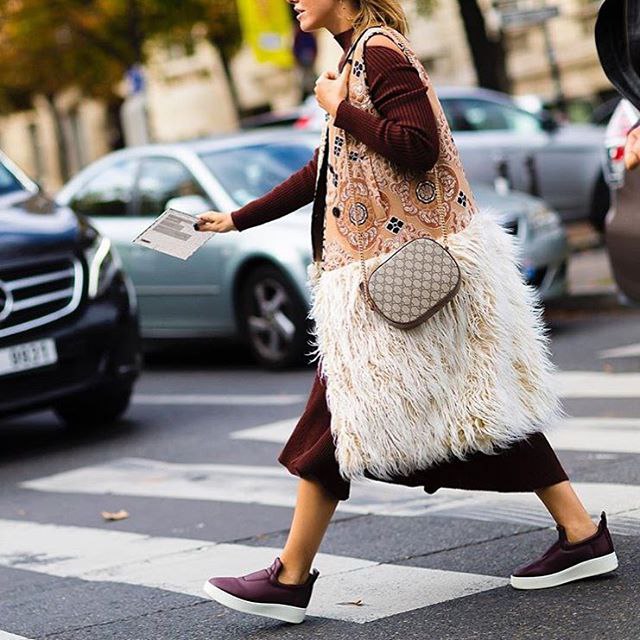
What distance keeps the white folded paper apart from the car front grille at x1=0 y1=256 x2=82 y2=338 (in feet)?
11.7

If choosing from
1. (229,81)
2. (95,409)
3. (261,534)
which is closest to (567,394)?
(95,409)

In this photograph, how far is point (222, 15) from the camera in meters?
32.2

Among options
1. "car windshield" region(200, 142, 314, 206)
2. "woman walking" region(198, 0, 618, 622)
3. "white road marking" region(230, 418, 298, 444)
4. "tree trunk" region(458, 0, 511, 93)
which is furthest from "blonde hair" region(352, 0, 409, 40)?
"tree trunk" region(458, 0, 511, 93)

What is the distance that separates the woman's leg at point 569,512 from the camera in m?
4.32

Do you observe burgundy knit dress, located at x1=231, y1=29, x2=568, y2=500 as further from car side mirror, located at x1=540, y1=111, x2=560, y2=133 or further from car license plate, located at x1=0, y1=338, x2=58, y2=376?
car side mirror, located at x1=540, y1=111, x2=560, y2=133

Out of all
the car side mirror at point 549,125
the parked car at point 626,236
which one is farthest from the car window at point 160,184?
the car side mirror at point 549,125

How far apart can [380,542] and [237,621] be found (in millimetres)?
1003

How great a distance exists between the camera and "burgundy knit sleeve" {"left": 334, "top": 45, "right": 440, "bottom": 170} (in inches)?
159

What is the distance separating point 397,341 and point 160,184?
745 cm

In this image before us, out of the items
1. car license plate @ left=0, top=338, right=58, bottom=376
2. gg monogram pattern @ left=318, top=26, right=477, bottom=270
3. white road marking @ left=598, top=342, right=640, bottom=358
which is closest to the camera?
gg monogram pattern @ left=318, top=26, right=477, bottom=270

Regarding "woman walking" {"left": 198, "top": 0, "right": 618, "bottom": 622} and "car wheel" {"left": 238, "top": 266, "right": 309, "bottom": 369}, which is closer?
"woman walking" {"left": 198, "top": 0, "right": 618, "bottom": 622}

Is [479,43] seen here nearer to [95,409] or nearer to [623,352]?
[623,352]

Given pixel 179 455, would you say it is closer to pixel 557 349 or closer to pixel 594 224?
pixel 557 349

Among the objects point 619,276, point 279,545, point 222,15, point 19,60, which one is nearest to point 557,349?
point 619,276
